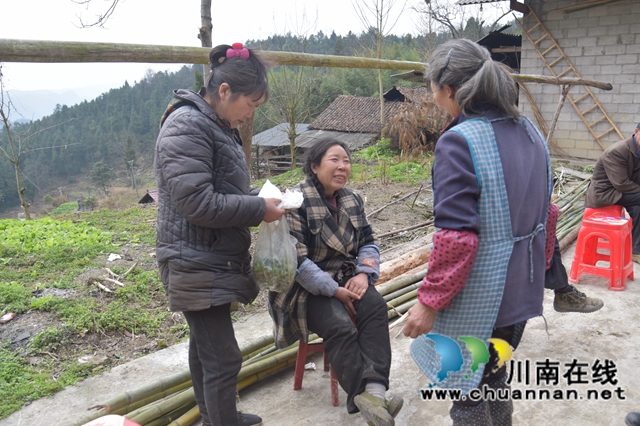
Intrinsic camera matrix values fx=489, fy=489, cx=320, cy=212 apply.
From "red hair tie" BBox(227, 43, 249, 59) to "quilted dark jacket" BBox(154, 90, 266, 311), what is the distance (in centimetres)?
21

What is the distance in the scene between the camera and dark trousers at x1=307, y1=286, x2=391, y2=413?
2.21 meters

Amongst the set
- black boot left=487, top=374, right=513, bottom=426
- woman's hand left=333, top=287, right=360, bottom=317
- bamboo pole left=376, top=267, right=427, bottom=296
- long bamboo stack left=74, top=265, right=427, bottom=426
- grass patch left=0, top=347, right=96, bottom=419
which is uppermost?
woman's hand left=333, top=287, right=360, bottom=317

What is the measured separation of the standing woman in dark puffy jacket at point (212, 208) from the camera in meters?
1.79

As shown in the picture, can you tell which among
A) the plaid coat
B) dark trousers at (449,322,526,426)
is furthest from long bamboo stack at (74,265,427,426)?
dark trousers at (449,322,526,426)

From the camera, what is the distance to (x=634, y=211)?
170 inches

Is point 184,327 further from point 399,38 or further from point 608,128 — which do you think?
point 399,38

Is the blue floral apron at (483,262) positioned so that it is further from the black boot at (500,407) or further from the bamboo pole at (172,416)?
the bamboo pole at (172,416)

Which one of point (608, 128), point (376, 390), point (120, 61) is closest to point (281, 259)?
point (376, 390)

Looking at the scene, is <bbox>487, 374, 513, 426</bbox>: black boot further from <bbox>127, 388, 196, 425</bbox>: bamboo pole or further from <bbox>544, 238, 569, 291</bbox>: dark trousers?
<bbox>127, 388, 196, 425</bbox>: bamboo pole

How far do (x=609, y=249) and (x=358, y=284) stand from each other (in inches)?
107

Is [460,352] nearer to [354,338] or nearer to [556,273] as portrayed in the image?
[354,338]

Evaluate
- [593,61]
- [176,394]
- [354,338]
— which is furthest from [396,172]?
[176,394]

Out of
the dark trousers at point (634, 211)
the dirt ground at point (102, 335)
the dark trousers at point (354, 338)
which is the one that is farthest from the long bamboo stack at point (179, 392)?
the dark trousers at point (634, 211)

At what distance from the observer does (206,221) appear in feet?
5.91
